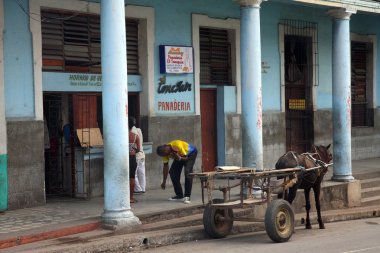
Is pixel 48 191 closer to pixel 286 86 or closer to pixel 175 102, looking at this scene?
pixel 175 102

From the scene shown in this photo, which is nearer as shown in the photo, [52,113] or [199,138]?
[52,113]

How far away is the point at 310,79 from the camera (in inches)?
698

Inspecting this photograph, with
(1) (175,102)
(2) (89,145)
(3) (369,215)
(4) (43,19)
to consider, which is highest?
(4) (43,19)

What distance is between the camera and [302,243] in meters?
10.0

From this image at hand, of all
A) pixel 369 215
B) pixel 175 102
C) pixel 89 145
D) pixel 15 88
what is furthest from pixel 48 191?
pixel 369 215

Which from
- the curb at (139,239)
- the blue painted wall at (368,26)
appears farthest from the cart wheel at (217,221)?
the blue painted wall at (368,26)

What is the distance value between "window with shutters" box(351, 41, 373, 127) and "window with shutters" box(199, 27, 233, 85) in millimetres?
5493

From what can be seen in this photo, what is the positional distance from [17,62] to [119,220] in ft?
12.1

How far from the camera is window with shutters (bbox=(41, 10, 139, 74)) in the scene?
12352mm

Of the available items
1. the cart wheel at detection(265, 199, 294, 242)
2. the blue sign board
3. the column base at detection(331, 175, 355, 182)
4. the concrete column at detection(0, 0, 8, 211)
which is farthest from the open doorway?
the column base at detection(331, 175, 355, 182)

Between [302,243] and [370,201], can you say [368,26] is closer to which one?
[370,201]

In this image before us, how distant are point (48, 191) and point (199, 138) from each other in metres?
3.88

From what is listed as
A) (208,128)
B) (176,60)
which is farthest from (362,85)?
(176,60)

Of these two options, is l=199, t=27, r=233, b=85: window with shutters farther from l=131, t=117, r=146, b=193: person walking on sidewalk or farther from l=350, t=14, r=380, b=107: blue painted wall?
l=350, t=14, r=380, b=107: blue painted wall
